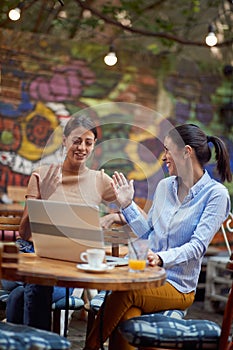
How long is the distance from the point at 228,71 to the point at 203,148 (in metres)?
5.02

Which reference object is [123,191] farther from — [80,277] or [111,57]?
[111,57]

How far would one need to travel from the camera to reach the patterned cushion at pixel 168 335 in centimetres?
315

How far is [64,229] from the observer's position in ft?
10.4

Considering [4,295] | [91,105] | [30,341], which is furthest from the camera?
[91,105]

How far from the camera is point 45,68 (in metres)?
7.67

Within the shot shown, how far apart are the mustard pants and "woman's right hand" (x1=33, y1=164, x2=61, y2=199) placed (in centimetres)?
74

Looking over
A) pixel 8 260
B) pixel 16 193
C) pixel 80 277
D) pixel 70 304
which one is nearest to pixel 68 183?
pixel 70 304

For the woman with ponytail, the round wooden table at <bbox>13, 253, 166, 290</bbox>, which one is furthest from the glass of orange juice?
the woman with ponytail

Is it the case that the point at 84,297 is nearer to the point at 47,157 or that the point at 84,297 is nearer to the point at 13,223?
the point at 13,223

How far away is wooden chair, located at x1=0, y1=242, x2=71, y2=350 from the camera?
285 centimetres

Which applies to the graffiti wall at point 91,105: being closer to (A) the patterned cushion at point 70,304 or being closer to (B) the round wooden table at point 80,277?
(A) the patterned cushion at point 70,304

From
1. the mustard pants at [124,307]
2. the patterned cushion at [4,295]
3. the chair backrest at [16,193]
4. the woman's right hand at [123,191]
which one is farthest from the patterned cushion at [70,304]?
the chair backrest at [16,193]

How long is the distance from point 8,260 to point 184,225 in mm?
1043

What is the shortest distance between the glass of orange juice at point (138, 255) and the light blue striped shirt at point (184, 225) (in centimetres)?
34
